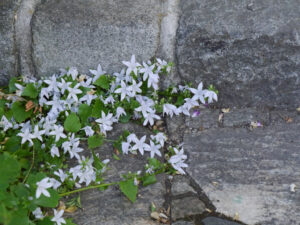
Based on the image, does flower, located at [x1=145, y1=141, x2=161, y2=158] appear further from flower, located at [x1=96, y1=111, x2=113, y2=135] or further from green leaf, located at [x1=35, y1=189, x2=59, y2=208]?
green leaf, located at [x1=35, y1=189, x2=59, y2=208]

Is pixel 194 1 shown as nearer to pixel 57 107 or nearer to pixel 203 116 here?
pixel 203 116

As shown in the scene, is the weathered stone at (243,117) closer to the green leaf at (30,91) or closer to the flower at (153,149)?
the flower at (153,149)

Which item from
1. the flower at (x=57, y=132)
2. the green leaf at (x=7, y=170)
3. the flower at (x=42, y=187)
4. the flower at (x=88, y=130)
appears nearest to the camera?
the green leaf at (x=7, y=170)

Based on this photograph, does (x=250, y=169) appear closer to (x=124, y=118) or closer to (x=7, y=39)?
(x=124, y=118)

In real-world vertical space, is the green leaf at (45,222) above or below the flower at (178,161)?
below

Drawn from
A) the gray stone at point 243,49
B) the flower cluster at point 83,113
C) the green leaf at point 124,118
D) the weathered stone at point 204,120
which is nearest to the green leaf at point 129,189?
the flower cluster at point 83,113

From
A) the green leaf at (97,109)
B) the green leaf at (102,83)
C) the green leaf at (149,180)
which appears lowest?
the green leaf at (149,180)

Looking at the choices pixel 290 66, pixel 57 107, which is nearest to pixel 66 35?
pixel 57 107

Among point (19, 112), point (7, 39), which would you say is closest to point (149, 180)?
point (19, 112)
